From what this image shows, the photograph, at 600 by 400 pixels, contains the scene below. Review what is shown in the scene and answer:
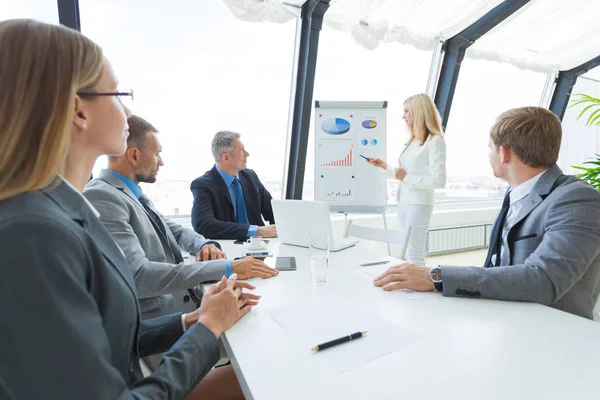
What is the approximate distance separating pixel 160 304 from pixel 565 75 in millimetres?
6046

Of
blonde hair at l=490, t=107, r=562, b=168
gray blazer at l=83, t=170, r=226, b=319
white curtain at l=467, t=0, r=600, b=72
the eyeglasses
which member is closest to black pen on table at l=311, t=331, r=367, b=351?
gray blazer at l=83, t=170, r=226, b=319

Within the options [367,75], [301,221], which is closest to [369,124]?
[367,75]

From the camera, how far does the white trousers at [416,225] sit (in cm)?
292

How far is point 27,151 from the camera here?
635 mm

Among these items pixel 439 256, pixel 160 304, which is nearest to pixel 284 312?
pixel 160 304

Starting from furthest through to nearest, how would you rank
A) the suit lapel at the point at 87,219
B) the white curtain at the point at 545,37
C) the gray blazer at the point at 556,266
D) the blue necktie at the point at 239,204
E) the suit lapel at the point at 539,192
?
the white curtain at the point at 545,37 → the blue necktie at the point at 239,204 → the suit lapel at the point at 539,192 → the gray blazer at the point at 556,266 → the suit lapel at the point at 87,219

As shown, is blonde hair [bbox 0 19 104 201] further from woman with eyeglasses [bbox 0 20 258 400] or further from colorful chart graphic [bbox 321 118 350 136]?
colorful chart graphic [bbox 321 118 350 136]

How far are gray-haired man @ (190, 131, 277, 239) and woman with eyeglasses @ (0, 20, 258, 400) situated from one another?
→ 1.55 meters

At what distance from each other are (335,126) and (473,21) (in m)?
1.89

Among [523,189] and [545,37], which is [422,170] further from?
[545,37]

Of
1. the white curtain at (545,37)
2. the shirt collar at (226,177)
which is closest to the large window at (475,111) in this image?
the white curtain at (545,37)

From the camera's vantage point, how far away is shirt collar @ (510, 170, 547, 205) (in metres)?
1.37

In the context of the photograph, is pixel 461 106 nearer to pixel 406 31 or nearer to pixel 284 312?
pixel 406 31

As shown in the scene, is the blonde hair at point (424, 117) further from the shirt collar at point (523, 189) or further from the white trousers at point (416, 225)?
the shirt collar at point (523, 189)
